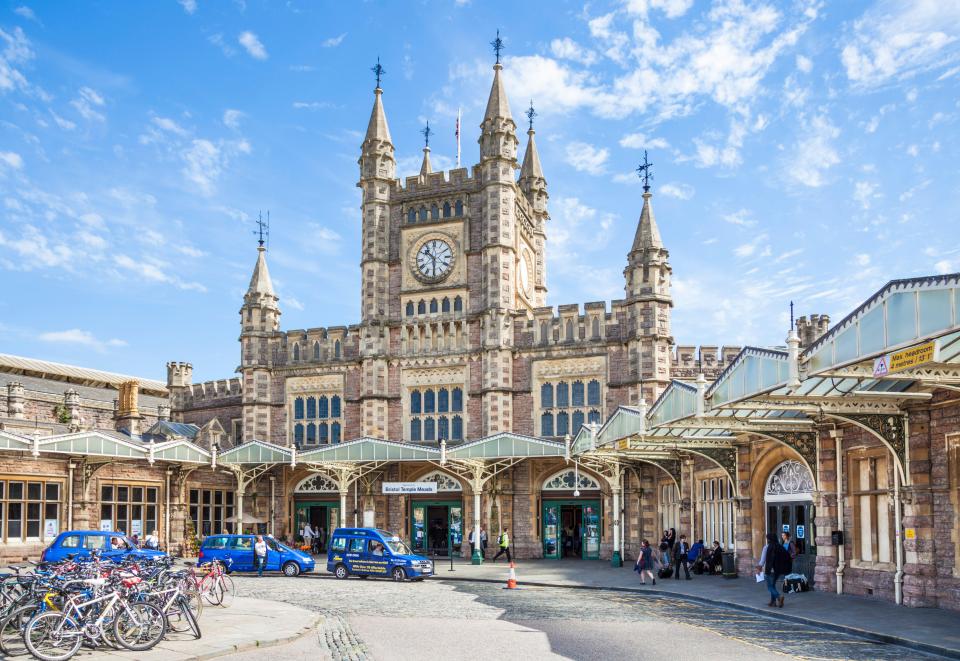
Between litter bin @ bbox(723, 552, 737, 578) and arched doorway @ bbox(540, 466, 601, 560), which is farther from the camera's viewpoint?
arched doorway @ bbox(540, 466, 601, 560)

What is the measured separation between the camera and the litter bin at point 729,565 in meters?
26.7

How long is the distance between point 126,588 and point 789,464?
1723 cm

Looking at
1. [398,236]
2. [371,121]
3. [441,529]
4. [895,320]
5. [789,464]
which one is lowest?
[441,529]

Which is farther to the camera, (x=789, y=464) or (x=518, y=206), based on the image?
(x=518, y=206)

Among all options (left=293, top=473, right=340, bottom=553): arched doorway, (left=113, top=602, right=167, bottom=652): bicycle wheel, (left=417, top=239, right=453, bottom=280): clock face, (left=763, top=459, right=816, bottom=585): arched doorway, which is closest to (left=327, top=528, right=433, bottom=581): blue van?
(left=763, top=459, right=816, bottom=585): arched doorway

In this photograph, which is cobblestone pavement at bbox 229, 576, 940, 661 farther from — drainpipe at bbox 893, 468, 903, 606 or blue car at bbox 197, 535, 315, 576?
drainpipe at bbox 893, 468, 903, 606

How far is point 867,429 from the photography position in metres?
19.3

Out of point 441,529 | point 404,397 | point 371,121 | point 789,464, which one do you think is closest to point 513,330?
point 404,397

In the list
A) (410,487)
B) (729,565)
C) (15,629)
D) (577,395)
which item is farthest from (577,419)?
(15,629)

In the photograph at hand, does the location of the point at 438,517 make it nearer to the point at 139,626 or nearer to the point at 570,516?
the point at 570,516

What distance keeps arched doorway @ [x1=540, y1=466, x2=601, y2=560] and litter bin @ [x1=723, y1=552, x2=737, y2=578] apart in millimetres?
11989

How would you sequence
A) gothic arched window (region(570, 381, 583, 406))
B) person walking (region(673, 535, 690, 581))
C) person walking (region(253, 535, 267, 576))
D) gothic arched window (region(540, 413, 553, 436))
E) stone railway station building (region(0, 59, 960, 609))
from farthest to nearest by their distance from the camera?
gothic arched window (region(540, 413, 553, 436)), gothic arched window (region(570, 381, 583, 406)), stone railway station building (region(0, 59, 960, 609)), person walking (region(253, 535, 267, 576)), person walking (region(673, 535, 690, 581))

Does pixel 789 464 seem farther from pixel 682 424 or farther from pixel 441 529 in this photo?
pixel 441 529

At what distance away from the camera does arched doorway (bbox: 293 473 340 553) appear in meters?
42.5
